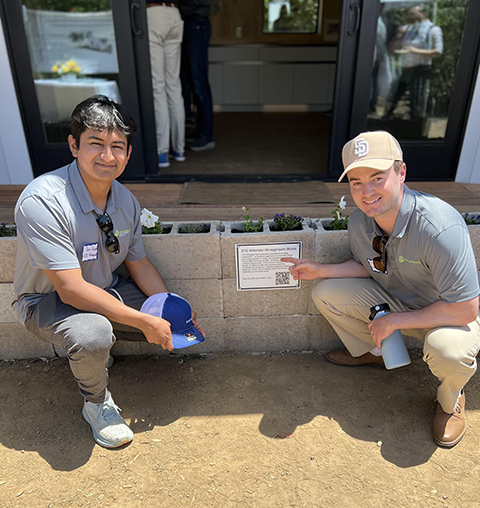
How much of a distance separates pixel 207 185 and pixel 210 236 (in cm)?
125

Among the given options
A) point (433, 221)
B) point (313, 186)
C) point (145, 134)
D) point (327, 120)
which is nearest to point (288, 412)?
point (433, 221)

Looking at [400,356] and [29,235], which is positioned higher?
[29,235]

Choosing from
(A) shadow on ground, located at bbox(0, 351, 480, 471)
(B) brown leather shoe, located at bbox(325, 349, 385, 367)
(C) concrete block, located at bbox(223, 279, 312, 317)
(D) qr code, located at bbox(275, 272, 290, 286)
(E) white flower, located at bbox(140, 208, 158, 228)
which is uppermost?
(E) white flower, located at bbox(140, 208, 158, 228)

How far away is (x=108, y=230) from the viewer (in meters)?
1.91

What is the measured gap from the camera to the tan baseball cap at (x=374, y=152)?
1.69 meters

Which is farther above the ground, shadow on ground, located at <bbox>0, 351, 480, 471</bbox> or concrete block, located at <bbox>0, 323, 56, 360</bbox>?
concrete block, located at <bbox>0, 323, 56, 360</bbox>

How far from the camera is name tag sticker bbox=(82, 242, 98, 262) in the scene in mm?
1849

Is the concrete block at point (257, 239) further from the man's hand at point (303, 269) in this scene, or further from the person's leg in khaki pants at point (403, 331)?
the person's leg in khaki pants at point (403, 331)

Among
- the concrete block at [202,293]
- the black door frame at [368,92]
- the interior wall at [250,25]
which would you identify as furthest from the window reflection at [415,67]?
the interior wall at [250,25]

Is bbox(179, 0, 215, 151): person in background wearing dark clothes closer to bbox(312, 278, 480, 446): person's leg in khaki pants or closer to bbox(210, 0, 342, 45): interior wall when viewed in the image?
bbox(312, 278, 480, 446): person's leg in khaki pants

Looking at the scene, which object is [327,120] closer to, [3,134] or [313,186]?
[313,186]

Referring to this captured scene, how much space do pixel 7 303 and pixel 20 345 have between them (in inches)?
10.6

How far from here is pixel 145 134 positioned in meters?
3.38

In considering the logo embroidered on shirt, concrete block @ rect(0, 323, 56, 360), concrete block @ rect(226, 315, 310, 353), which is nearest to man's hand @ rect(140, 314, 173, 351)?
concrete block @ rect(226, 315, 310, 353)
